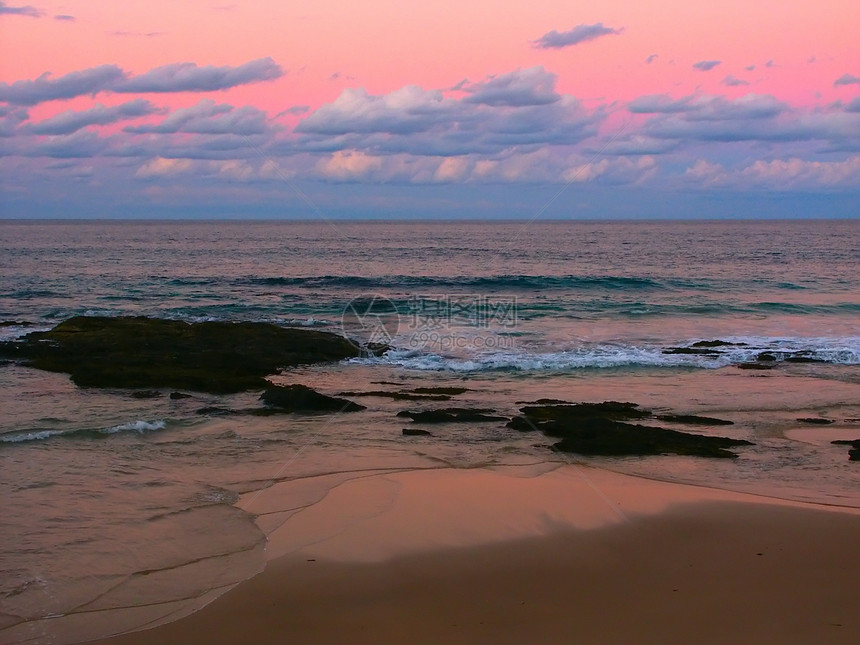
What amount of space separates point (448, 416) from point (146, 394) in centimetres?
611

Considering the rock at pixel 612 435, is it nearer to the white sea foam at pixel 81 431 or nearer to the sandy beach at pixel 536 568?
the sandy beach at pixel 536 568

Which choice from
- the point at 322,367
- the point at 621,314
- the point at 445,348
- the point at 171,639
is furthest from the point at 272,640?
the point at 621,314

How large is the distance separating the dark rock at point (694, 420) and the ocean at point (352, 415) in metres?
0.29

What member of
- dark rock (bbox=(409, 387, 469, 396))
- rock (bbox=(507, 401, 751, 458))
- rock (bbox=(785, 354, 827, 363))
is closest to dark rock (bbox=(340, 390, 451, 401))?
dark rock (bbox=(409, 387, 469, 396))

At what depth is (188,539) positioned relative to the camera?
25.0 ft

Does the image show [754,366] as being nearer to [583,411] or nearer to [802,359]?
[802,359]

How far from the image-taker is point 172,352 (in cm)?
1803

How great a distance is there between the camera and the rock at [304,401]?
44.1 feet

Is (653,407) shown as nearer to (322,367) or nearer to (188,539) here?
(322,367)

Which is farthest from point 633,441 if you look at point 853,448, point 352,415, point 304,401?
point 304,401

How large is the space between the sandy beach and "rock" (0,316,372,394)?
7662 mm

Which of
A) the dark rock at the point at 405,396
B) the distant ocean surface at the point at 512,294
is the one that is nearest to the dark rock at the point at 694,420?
the dark rock at the point at 405,396

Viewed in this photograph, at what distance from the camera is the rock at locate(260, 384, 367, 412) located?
44.1 ft

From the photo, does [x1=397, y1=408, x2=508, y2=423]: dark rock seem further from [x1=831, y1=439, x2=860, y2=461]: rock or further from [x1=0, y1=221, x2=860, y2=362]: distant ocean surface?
[x1=831, y1=439, x2=860, y2=461]: rock
